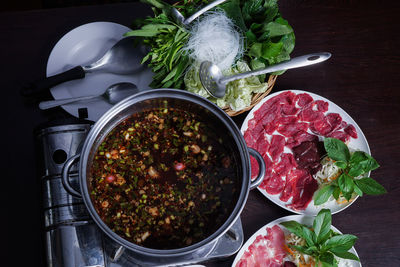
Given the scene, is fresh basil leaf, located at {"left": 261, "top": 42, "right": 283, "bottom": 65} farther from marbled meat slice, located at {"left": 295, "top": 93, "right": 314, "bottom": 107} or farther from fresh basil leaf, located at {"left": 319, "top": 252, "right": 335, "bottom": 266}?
fresh basil leaf, located at {"left": 319, "top": 252, "right": 335, "bottom": 266}

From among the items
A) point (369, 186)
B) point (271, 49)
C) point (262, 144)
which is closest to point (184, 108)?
point (271, 49)

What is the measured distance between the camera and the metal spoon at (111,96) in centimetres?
160

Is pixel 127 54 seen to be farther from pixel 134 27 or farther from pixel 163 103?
pixel 163 103

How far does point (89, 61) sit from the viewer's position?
175 cm

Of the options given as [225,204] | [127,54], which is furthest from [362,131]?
[127,54]

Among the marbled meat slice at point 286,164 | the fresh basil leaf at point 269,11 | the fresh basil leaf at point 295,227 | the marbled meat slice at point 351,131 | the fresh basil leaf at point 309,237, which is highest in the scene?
the fresh basil leaf at point 269,11

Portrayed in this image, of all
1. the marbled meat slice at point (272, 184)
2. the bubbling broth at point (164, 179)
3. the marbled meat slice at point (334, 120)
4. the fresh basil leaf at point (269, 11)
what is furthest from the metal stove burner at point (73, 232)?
the fresh basil leaf at point (269, 11)

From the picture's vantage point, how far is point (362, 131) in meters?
1.91

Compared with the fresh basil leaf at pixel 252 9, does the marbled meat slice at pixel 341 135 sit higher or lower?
lower

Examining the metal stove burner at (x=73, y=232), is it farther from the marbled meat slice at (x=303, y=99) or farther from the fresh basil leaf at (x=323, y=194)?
the marbled meat slice at (x=303, y=99)

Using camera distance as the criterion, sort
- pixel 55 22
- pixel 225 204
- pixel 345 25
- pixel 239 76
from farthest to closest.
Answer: pixel 345 25, pixel 55 22, pixel 239 76, pixel 225 204

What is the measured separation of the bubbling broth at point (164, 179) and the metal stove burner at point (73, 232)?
0.10 meters

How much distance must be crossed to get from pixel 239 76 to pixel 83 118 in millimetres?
712

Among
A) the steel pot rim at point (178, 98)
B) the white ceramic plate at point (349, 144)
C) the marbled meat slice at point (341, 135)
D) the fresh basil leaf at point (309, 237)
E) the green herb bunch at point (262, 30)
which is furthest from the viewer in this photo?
the marbled meat slice at point (341, 135)
